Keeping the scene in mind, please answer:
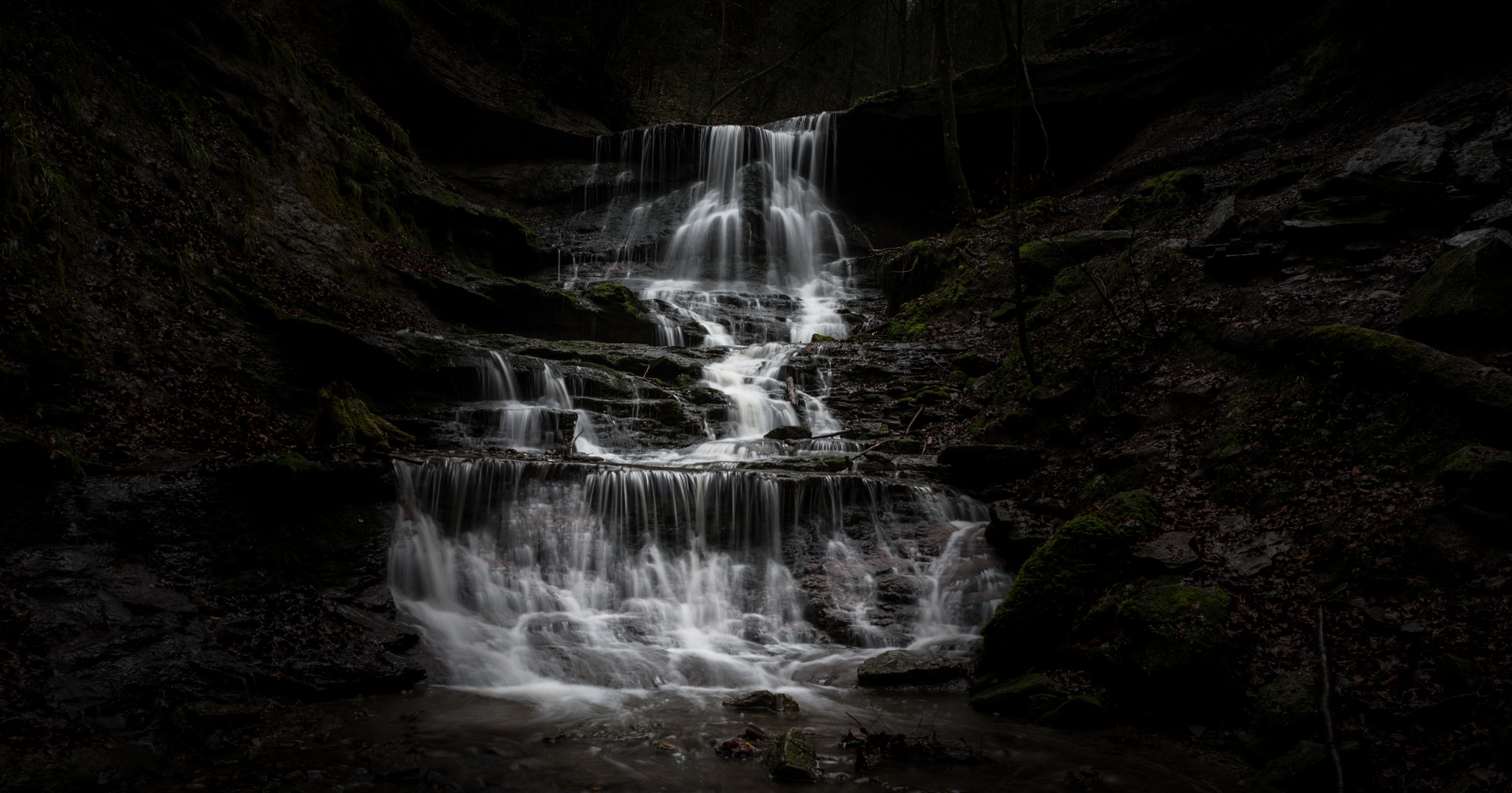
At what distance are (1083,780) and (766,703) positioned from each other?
2580mm

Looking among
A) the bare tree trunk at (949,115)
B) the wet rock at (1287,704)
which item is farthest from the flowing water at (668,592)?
the bare tree trunk at (949,115)

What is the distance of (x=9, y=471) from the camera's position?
5453 millimetres

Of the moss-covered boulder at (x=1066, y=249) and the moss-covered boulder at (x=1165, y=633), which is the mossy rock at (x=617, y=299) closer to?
the moss-covered boulder at (x=1066, y=249)

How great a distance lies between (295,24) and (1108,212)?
1990cm

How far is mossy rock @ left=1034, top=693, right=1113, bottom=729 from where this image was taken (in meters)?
5.29

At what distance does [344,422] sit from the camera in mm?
8602

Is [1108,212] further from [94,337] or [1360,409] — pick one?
[94,337]

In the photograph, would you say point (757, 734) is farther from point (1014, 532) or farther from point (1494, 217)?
point (1494, 217)

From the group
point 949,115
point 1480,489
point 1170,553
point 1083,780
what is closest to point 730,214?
point 949,115

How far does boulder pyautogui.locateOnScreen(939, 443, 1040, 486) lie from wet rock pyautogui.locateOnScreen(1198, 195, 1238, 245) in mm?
4510

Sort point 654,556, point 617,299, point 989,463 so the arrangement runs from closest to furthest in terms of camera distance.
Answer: point 654,556, point 989,463, point 617,299

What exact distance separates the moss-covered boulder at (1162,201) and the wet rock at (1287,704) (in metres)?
10.9

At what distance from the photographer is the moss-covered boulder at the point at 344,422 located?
8469mm

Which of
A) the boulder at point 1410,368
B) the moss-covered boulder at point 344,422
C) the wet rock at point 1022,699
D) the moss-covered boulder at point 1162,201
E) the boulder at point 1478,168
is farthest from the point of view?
the moss-covered boulder at point 1162,201
